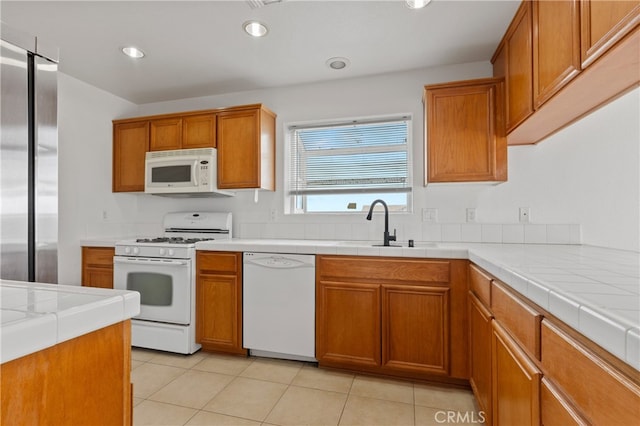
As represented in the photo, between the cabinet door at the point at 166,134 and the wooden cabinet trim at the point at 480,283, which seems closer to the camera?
the wooden cabinet trim at the point at 480,283

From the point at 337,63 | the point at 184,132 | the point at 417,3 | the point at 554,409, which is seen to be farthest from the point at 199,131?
the point at 554,409

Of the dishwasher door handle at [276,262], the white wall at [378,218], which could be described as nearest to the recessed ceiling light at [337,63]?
the white wall at [378,218]

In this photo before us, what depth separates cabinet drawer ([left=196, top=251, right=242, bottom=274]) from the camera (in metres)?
2.54

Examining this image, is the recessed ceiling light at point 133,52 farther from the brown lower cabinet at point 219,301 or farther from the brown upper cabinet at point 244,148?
the brown lower cabinet at point 219,301

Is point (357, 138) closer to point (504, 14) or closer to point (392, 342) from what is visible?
point (504, 14)

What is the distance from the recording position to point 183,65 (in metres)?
2.72

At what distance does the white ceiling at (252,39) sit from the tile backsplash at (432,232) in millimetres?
1361

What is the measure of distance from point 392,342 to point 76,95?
349cm

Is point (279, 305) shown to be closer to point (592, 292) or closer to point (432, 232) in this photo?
point (432, 232)

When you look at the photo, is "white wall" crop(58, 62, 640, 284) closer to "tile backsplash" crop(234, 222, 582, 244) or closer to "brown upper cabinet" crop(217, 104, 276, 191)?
"tile backsplash" crop(234, 222, 582, 244)

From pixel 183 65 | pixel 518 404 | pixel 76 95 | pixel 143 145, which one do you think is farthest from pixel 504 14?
pixel 76 95

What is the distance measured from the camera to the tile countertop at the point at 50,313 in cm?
46

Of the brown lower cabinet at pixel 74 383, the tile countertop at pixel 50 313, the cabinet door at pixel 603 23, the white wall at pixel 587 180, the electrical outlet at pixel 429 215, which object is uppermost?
the cabinet door at pixel 603 23

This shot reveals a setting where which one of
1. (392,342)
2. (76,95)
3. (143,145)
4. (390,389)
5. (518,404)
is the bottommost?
(390,389)
